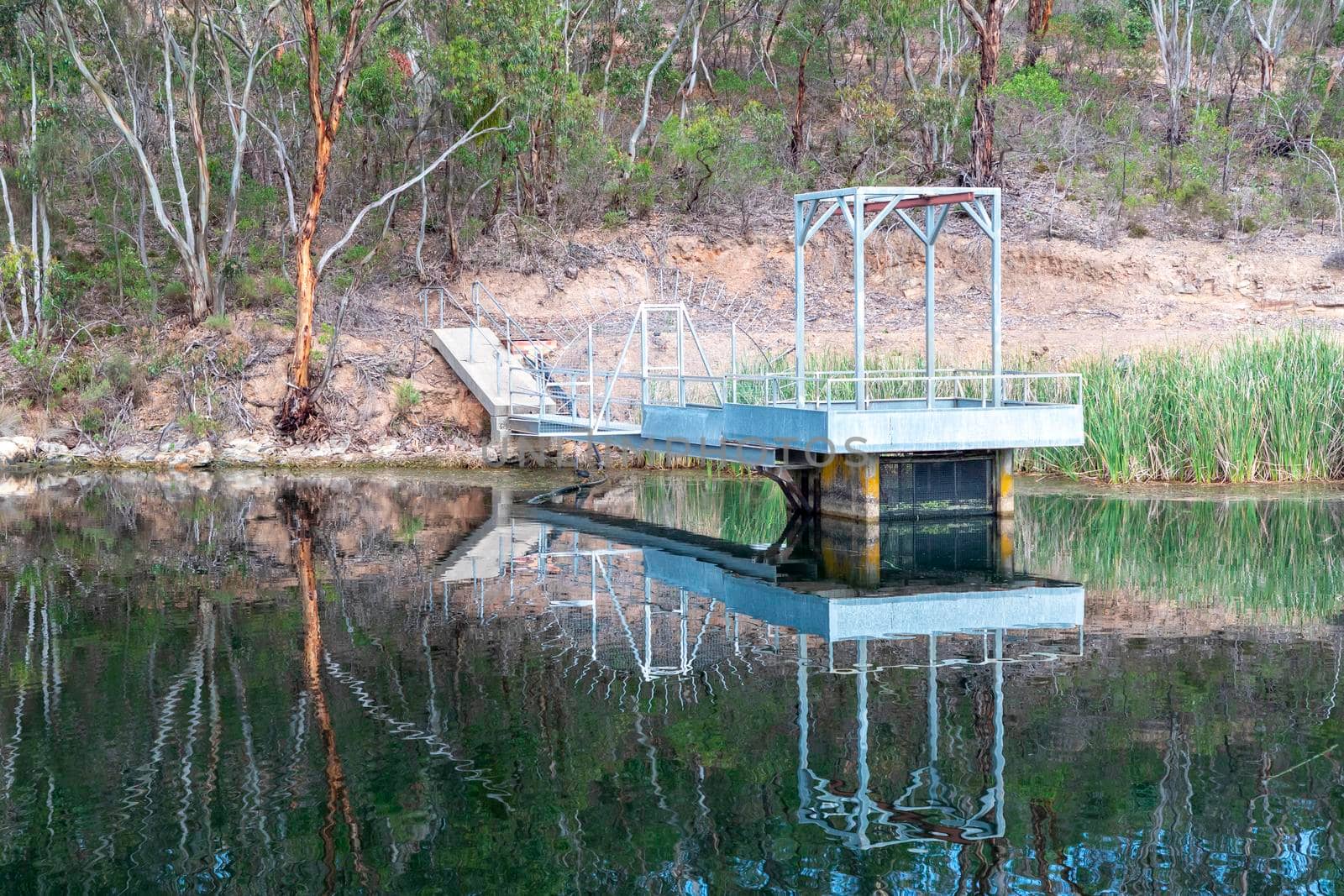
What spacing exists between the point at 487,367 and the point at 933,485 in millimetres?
10576

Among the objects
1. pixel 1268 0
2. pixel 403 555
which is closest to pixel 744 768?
pixel 403 555

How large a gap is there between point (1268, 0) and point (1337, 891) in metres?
37.7

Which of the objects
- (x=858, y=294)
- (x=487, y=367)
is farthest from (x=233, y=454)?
(x=858, y=294)

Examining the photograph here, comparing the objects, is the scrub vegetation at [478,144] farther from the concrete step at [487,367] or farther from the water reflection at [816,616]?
the water reflection at [816,616]

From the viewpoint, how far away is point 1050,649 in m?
11.9

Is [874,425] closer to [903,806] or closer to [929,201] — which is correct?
[929,201]

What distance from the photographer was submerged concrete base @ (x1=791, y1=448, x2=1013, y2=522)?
60.3 feet

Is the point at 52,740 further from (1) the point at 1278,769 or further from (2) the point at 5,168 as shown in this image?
(2) the point at 5,168

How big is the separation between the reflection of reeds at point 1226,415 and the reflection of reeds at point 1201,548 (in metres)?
1.61

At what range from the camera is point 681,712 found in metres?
10.3

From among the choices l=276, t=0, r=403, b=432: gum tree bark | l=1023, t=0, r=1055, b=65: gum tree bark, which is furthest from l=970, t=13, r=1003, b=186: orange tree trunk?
l=276, t=0, r=403, b=432: gum tree bark

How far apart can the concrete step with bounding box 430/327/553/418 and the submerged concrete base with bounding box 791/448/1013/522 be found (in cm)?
709

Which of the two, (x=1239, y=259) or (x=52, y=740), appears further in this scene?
(x=1239, y=259)

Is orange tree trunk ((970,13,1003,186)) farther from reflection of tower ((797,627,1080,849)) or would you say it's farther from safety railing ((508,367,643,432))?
reflection of tower ((797,627,1080,849))
